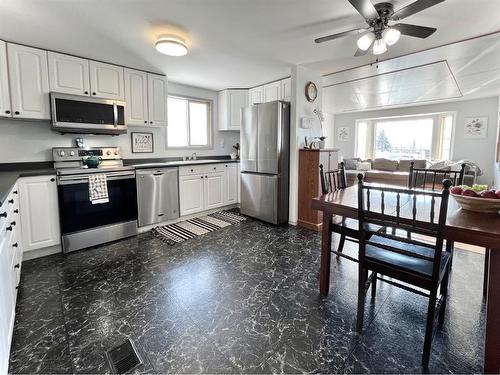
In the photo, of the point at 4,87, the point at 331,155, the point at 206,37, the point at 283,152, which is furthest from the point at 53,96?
the point at 331,155

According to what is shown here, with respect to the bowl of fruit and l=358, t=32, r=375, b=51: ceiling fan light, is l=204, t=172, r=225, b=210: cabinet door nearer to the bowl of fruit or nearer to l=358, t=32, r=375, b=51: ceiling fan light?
l=358, t=32, r=375, b=51: ceiling fan light

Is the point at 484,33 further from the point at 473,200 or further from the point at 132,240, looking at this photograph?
the point at 132,240

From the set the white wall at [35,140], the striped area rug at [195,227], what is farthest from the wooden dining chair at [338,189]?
the white wall at [35,140]

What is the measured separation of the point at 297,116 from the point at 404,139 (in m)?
5.71

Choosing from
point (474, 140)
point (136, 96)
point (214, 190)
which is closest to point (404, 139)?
point (474, 140)

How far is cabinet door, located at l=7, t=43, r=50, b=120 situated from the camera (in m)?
2.70

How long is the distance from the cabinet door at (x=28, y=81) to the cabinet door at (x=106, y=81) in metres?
0.48

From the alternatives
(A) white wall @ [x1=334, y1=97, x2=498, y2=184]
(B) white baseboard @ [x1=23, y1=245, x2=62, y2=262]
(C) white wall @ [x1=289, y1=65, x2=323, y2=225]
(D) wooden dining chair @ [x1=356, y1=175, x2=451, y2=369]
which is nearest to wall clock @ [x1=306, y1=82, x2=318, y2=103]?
(C) white wall @ [x1=289, y1=65, x2=323, y2=225]

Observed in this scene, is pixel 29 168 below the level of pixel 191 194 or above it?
above

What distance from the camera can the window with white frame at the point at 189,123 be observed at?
15.0 ft

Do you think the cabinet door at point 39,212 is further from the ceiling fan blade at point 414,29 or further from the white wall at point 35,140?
the ceiling fan blade at point 414,29

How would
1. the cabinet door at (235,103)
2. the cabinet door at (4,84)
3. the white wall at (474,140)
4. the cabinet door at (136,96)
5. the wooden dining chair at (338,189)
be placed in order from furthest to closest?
the white wall at (474,140) < the cabinet door at (235,103) < the cabinet door at (136,96) < the cabinet door at (4,84) < the wooden dining chair at (338,189)

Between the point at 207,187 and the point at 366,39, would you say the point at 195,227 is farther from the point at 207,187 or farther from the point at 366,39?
the point at 366,39

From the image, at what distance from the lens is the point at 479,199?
1.52 metres
